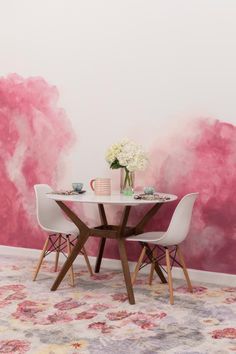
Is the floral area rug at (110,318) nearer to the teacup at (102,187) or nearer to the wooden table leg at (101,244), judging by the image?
the wooden table leg at (101,244)

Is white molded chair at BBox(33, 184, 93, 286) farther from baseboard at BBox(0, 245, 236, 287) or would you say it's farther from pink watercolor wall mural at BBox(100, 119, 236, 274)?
pink watercolor wall mural at BBox(100, 119, 236, 274)

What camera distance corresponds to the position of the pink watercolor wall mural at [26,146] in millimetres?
5164

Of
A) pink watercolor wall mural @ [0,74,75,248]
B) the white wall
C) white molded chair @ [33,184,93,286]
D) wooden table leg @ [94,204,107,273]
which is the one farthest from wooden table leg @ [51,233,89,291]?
pink watercolor wall mural @ [0,74,75,248]

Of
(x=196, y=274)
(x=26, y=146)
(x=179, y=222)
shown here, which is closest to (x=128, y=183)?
(x=179, y=222)

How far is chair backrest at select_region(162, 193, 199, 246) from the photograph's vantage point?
384 centimetres

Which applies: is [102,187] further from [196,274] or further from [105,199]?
[196,274]

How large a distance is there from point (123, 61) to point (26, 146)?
55.0 inches

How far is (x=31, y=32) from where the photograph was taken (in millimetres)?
5250

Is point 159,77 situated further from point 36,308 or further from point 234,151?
point 36,308

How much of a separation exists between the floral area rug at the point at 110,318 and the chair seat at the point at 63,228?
0.43 meters

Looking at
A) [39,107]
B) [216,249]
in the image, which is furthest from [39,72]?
[216,249]

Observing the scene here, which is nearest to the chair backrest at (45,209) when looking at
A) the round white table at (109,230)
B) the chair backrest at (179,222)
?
the round white table at (109,230)

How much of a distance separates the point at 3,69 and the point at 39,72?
47 cm

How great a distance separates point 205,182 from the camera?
4469 mm
